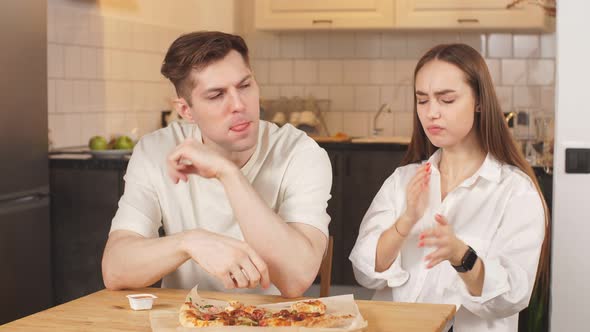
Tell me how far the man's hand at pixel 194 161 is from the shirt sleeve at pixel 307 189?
0.70 feet

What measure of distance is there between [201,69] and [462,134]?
71 centimetres

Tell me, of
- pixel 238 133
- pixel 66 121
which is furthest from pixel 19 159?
pixel 238 133

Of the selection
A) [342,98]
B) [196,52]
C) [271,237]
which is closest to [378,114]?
[342,98]

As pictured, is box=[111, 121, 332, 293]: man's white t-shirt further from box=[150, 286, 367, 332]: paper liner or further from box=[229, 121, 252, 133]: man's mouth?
box=[150, 286, 367, 332]: paper liner

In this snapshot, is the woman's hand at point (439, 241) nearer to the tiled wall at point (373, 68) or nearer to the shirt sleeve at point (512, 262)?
the shirt sleeve at point (512, 262)

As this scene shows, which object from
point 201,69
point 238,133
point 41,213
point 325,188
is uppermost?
point 201,69

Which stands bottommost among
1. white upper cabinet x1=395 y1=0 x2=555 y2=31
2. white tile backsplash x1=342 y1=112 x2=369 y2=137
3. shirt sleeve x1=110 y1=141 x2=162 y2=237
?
shirt sleeve x1=110 y1=141 x2=162 y2=237

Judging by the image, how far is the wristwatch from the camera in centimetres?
210

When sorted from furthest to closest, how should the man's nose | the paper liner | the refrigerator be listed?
1. the refrigerator
2. the man's nose
3. the paper liner

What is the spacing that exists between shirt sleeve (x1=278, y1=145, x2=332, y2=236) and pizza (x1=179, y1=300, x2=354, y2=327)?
421 millimetres

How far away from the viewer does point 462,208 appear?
92.3 inches

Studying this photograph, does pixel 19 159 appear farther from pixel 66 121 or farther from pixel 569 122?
pixel 569 122

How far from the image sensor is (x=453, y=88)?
2.31 m

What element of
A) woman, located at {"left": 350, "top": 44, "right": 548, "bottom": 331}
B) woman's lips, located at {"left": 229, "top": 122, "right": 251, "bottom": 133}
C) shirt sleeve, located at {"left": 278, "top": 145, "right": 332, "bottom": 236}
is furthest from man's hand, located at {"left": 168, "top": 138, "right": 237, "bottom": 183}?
woman, located at {"left": 350, "top": 44, "right": 548, "bottom": 331}
